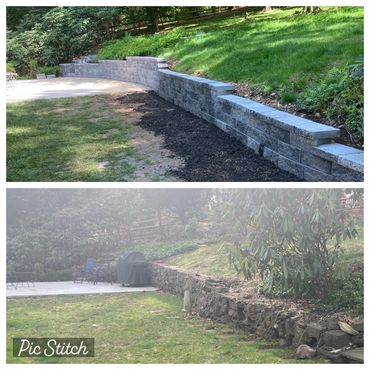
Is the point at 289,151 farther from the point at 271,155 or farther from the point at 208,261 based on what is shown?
the point at 208,261

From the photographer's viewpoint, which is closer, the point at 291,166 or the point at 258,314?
the point at 291,166

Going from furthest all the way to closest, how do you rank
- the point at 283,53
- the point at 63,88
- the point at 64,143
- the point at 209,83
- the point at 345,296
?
the point at 63,88 < the point at 283,53 < the point at 209,83 < the point at 64,143 < the point at 345,296

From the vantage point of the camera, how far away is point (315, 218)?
3.74 m

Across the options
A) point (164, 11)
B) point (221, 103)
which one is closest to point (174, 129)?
point (221, 103)

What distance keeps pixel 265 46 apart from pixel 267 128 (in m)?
1.63

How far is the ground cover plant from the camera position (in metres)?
3.98

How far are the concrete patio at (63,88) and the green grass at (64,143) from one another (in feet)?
0.23

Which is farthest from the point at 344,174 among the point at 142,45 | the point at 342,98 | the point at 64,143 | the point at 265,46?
the point at 142,45

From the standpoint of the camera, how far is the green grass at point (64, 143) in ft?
12.2

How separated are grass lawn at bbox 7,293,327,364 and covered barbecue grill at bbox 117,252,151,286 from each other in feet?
0.29

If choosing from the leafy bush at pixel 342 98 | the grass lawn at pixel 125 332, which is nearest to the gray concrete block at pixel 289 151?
the leafy bush at pixel 342 98

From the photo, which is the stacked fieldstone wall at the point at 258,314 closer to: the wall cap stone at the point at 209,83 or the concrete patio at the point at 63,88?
the wall cap stone at the point at 209,83

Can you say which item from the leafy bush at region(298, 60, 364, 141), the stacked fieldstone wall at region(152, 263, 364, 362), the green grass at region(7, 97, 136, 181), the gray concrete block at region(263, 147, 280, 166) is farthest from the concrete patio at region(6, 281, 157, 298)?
the leafy bush at region(298, 60, 364, 141)

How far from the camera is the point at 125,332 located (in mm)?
3609
